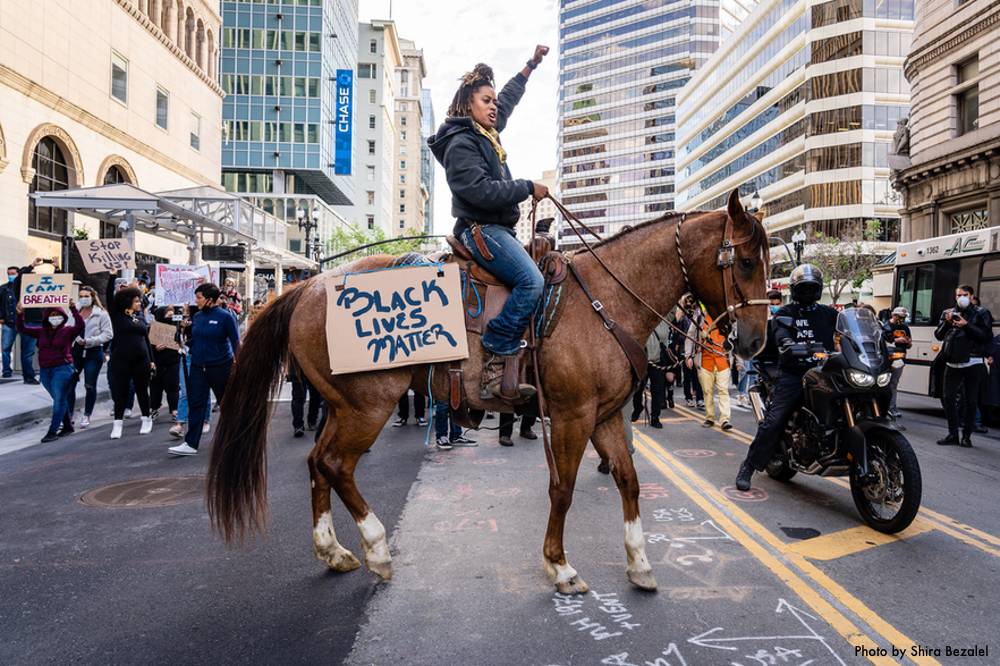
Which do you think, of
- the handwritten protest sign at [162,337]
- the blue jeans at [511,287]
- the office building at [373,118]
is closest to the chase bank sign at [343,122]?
the office building at [373,118]

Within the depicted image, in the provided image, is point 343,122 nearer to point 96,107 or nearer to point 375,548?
point 96,107

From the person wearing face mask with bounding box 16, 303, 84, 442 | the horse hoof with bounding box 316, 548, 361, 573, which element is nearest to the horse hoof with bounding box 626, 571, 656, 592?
the horse hoof with bounding box 316, 548, 361, 573

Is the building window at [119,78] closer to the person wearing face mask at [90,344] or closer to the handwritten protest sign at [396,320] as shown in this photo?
the person wearing face mask at [90,344]

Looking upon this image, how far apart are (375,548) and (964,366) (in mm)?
9298

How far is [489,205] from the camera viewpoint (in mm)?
3889

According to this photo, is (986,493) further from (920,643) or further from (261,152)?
(261,152)

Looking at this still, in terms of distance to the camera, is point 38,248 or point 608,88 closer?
point 38,248

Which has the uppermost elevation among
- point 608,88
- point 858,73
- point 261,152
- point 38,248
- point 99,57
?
point 608,88

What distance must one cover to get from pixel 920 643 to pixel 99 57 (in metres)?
29.4

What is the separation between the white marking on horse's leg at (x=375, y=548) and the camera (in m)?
3.87

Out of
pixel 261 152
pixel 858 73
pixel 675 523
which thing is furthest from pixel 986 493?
pixel 261 152

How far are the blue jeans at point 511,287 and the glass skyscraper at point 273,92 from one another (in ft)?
191

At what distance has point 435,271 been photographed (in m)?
4.00

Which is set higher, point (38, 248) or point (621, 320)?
point (38, 248)
